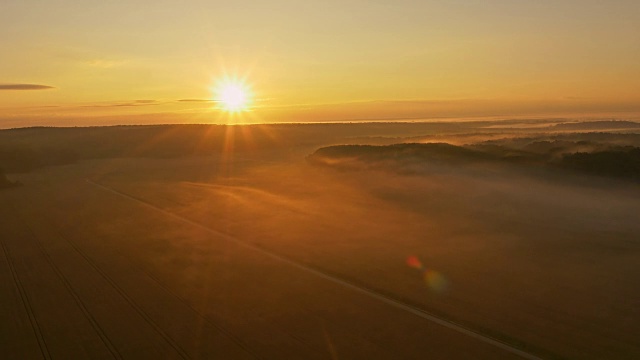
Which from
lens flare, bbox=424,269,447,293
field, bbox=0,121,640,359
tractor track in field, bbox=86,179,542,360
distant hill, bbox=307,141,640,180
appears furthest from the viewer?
distant hill, bbox=307,141,640,180

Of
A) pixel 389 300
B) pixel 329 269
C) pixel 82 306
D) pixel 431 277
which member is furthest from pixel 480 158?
pixel 82 306

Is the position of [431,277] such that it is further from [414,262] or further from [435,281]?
[414,262]

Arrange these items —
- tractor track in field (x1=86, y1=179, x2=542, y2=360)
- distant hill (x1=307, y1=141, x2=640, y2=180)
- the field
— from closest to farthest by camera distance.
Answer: tractor track in field (x1=86, y1=179, x2=542, y2=360) → the field → distant hill (x1=307, y1=141, x2=640, y2=180)

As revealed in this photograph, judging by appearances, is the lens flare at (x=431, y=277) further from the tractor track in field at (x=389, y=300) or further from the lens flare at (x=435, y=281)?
the tractor track in field at (x=389, y=300)

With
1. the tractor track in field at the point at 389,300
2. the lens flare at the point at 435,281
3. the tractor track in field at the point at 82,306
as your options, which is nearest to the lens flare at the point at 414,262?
the lens flare at the point at 435,281

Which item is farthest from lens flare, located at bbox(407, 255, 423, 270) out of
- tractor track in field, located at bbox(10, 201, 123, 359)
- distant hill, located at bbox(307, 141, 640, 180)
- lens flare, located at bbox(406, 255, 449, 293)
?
distant hill, located at bbox(307, 141, 640, 180)

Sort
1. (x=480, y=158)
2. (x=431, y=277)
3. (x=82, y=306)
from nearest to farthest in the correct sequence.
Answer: (x=82, y=306) < (x=431, y=277) < (x=480, y=158)

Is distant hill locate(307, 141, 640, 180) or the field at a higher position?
distant hill locate(307, 141, 640, 180)

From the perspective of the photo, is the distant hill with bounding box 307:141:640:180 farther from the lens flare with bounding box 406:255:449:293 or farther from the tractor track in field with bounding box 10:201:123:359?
the tractor track in field with bounding box 10:201:123:359
